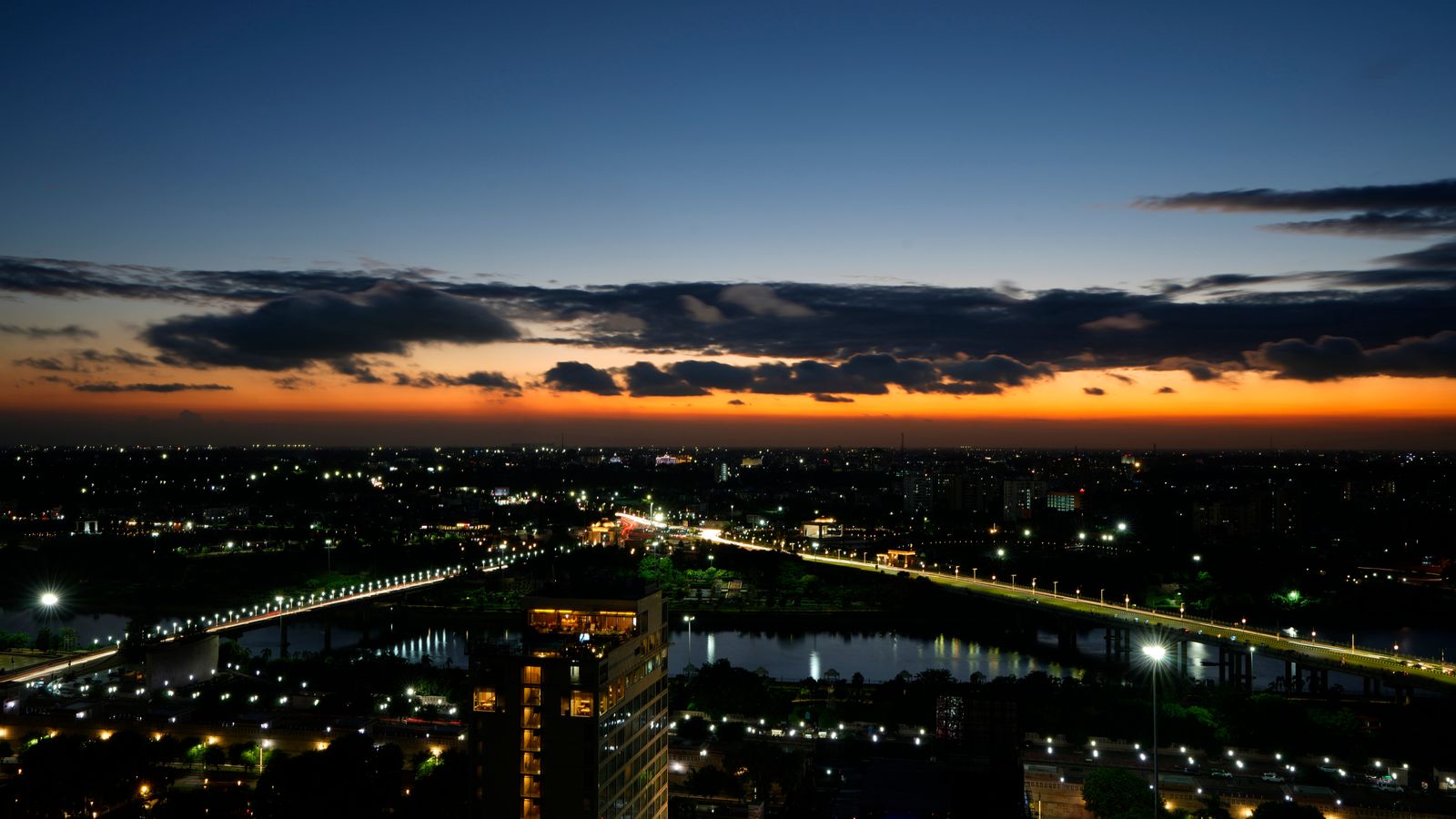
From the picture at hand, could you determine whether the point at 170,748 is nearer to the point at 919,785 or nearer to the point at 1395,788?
the point at 919,785

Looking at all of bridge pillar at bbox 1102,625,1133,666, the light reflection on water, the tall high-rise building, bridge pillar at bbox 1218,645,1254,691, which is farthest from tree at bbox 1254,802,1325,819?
bridge pillar at bbox 1102,625,1133,666

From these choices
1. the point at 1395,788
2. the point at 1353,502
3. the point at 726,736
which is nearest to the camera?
the point at 1395,788

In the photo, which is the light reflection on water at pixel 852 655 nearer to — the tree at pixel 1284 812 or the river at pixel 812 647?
the river at pixel 812 647

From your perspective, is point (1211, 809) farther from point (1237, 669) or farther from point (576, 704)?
point (1237, 669)

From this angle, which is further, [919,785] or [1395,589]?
[1395,589]

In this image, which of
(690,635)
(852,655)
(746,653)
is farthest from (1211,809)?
(690,635)

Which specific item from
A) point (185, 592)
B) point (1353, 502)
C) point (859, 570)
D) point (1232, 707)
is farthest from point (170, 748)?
point (1353, 502)

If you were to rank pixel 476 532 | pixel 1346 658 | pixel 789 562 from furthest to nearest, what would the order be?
pixel 476 532 → pixel 789 562 → pixel 1346 658
